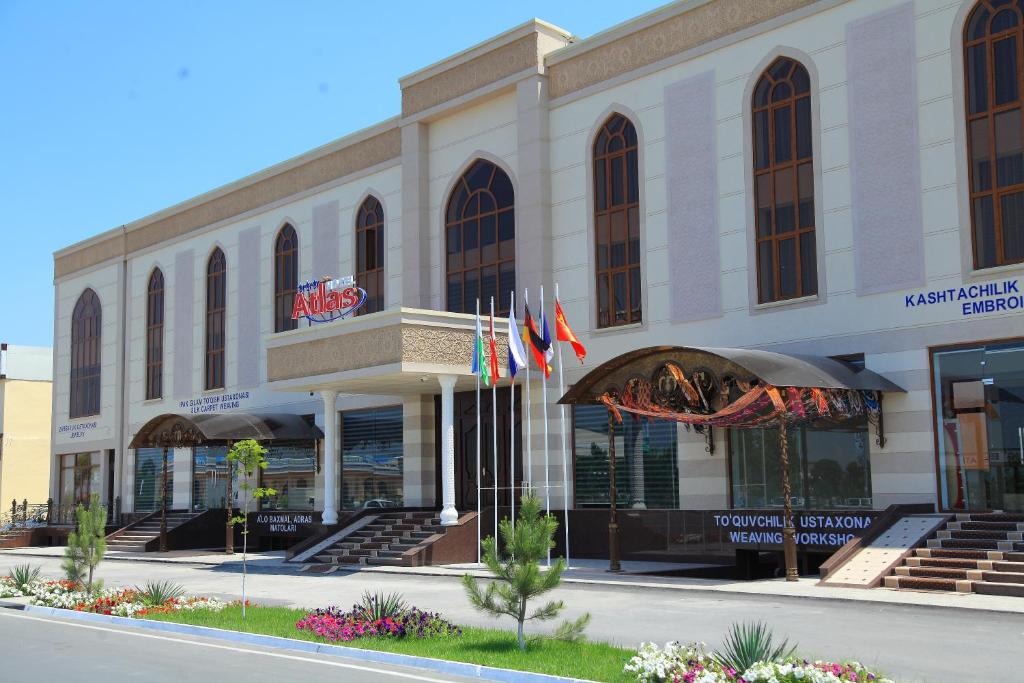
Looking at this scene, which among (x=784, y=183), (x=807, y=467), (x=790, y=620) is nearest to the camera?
(x=790, y=620)

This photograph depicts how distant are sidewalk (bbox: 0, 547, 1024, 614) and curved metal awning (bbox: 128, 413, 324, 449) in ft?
12.2

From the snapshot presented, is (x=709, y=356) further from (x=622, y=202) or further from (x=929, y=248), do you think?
(x=622, y=202)

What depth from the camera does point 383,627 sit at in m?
14.7

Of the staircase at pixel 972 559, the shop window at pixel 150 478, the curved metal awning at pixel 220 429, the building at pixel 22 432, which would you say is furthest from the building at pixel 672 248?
the building at pixel 22 432

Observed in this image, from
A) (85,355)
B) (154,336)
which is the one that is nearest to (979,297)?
(154,336)

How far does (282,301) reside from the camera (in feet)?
128

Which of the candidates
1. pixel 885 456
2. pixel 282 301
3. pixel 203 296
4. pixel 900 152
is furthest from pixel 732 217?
pixel 203 296

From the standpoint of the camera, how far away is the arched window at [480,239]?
3125 centimetres

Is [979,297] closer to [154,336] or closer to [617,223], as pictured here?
[617,223]

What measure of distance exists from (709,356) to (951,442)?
5.09 metres

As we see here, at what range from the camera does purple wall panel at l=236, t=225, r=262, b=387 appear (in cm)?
3972

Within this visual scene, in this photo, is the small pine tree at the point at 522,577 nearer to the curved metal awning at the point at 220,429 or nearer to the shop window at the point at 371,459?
the shop window at the point at 371,459

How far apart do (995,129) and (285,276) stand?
24.1 meters

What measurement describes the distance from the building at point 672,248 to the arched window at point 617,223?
6cm
